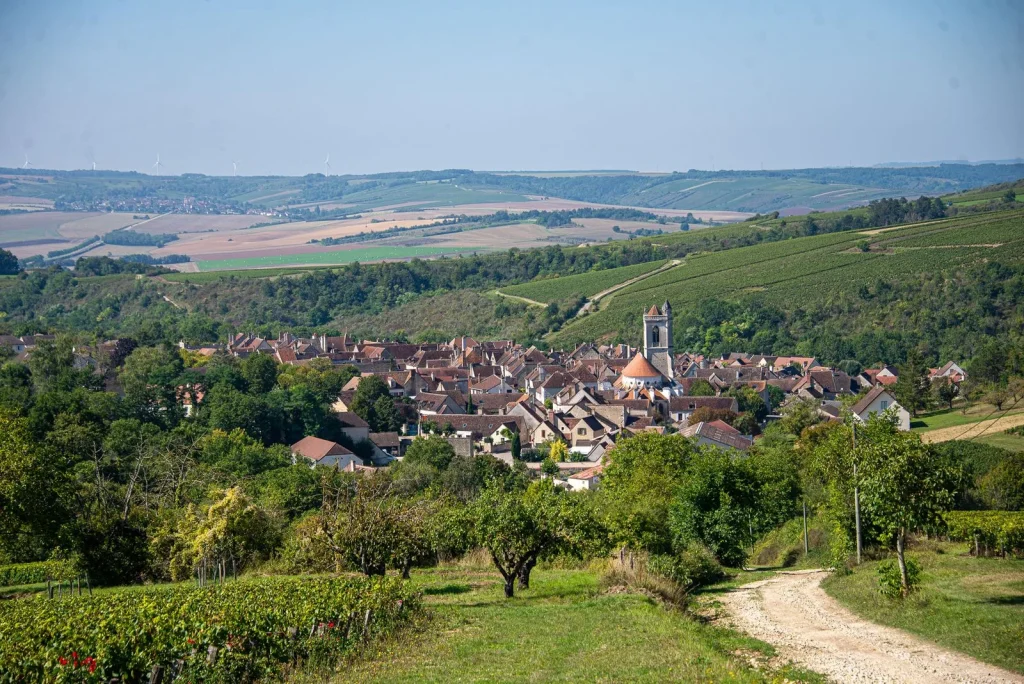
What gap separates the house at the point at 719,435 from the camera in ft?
190

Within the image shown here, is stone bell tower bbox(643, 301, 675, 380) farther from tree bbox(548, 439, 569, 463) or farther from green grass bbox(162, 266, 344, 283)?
green grass bbox(162, 266, 344, 283)

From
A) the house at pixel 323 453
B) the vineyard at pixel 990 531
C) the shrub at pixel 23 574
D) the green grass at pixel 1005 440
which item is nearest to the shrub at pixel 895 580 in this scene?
the vineyard at pixel 990 531

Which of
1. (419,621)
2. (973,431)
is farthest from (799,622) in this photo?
(973,431)

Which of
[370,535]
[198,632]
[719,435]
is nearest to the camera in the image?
[198,632]

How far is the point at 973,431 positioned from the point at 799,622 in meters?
32.5

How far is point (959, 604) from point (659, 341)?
70.4m

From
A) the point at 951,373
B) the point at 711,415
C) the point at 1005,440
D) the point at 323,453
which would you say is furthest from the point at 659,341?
the point at 1005,440

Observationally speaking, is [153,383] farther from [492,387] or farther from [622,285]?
[622,285]

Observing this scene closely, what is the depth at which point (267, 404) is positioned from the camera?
61906mm

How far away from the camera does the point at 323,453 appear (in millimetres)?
55844

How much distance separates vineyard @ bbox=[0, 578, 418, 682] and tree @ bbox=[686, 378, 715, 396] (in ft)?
200

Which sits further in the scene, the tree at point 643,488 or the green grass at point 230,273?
the green grass at point 230,273

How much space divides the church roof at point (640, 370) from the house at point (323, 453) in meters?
27.8

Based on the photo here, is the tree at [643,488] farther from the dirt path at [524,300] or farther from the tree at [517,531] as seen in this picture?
the dirt path at [524,300]
